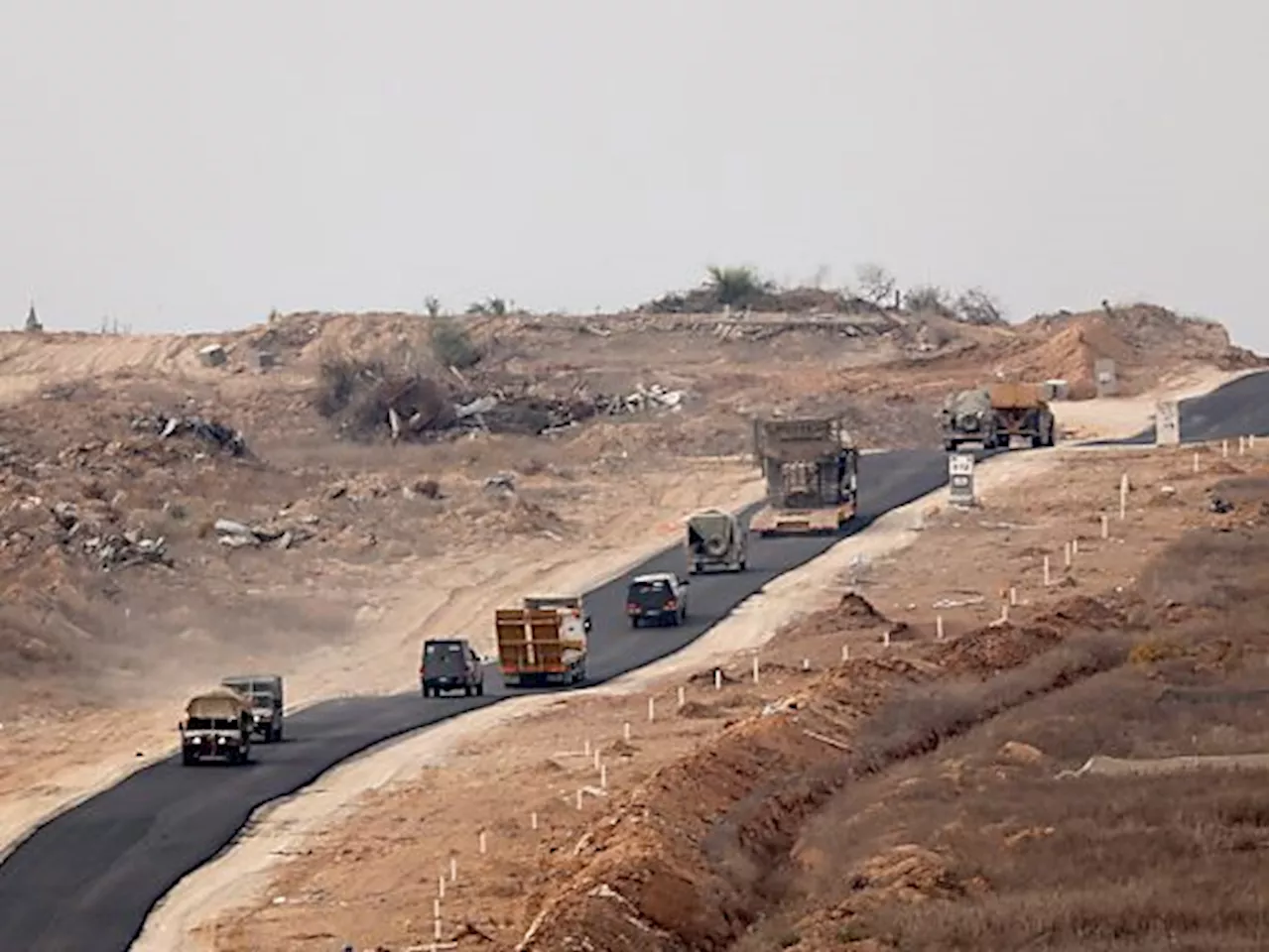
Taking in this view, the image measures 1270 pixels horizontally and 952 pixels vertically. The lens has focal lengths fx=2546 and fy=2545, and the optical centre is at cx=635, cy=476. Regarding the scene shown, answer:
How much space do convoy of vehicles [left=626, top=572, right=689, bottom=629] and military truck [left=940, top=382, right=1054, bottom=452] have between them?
3577 centimetres

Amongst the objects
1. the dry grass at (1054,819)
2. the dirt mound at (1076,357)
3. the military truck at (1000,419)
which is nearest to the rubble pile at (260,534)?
the military truck at (1000,419)

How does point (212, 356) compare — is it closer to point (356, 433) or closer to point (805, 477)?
point (356, 433)

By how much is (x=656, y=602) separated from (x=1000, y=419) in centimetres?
3736

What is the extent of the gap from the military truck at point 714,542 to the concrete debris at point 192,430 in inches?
977

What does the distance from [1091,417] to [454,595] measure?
1768 inches

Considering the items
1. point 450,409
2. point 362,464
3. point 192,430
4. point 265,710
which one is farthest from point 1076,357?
point 265,710

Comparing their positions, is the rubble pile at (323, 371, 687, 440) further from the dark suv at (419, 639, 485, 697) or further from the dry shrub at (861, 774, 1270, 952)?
the dry shrub at (861, 774, 1270, 952)

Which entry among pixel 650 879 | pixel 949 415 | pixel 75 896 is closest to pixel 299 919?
pixel 75 896

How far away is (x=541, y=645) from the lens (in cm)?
5650

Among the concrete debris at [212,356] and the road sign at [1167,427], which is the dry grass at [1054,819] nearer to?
the road sign at [1167,427]

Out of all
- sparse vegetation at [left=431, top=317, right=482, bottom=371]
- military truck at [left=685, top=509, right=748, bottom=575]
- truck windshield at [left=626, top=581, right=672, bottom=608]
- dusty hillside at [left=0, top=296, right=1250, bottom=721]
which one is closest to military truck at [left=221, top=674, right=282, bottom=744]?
dusty hillside at [left=0, top=296, right=1250, bottom=721]

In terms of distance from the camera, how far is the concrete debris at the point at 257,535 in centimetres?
7744

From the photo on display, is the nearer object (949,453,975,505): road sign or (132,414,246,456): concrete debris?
(949,453,975,505): road sign

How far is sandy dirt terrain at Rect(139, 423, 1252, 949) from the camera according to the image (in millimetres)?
33750
